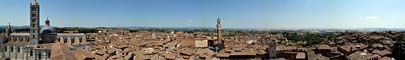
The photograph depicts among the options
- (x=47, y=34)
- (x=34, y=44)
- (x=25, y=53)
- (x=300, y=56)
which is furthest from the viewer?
(x=47, y=34)

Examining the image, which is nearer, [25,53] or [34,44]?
[25,53]

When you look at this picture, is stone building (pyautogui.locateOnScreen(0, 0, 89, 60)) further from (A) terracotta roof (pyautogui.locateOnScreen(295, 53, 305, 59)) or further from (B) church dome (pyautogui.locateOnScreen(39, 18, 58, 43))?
(A) terracotta roof (pyautogui.locateOnScreen(295, 53, 305, 59))

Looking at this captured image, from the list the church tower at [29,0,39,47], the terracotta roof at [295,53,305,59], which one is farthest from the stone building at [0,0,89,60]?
the terracotta roof at [295,53,305,59]

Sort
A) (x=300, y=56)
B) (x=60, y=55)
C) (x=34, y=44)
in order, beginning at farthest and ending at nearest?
(x=34, y=44)
(x=300, y=56)
(x=60, y=55)

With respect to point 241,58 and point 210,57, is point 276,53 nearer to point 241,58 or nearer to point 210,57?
point 241,58

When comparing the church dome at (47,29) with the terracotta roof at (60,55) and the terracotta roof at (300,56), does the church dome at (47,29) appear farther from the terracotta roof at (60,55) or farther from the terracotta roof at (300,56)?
the terracotta roof at (300,56)

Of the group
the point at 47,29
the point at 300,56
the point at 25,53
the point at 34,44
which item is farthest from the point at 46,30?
the point at 300,56

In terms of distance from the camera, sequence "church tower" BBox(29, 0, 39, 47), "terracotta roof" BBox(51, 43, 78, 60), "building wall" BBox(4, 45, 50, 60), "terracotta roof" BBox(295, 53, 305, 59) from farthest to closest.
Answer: "church tower" BBox(29, 0, 39, 47)
"terracotta roof" BBox(295, 53, 305, 59)
"building wall" BBox(4, 45, 50, 60)
"terracotta roof" BBox(51, 43, 78, 60)

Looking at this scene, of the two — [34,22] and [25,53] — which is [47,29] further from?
[25,53]

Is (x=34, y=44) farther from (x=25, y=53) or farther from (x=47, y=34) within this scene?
(x=25, y=53)

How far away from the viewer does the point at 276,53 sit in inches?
882

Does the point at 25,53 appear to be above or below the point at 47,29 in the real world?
below

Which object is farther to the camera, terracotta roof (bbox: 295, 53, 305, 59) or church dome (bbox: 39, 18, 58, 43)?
church dome (bbox: 39, 18, 58, 43)

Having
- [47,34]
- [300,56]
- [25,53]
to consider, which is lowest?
[300,56]
